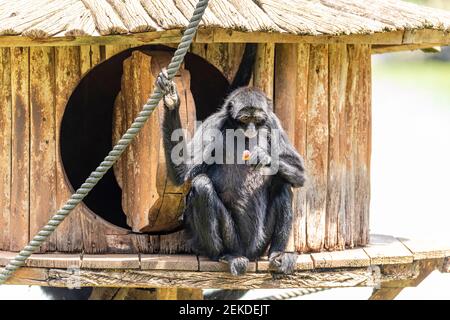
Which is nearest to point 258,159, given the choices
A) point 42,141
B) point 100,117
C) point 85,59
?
point 85,59

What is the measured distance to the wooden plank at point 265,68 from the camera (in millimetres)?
8969

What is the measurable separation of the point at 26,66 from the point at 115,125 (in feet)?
3.51

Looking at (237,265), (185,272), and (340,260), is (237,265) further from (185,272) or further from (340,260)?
(340,260)

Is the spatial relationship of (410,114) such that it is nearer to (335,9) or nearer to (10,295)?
(10,295)

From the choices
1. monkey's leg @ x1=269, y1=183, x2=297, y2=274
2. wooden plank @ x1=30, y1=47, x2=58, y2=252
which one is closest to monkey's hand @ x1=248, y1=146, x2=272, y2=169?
monkey's leg @ x1=269, y1=183, x2=297, y2=274

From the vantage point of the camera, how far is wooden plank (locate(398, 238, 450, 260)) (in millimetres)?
9055

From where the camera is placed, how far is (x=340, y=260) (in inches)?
344

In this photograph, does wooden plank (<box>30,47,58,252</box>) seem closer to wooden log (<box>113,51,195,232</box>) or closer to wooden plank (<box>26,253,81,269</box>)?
wooden plank (<box>26,253,81,269</box>)

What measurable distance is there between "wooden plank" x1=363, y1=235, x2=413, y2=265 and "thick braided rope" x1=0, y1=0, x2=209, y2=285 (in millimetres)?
2287

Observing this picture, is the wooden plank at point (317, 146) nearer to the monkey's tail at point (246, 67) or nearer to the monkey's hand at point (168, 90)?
the monkey's tail at point (246, 67)

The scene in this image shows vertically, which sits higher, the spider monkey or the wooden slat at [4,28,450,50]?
the wooden slat at [4,28,450,50]

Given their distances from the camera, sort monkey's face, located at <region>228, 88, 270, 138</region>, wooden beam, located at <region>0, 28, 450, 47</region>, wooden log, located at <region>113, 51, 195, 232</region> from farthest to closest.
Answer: wooden log, located at <region>113, 51, 195, 232</region>
monkey's face, located at <region>228, 88, 270, 138</region>
wooden beam, located at <region>0, 28, 450, 47</region>

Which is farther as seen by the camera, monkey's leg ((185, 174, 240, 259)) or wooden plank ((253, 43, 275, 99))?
wooden plank ((253, 43, 275, 99))

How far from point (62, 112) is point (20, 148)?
431 millimetres
